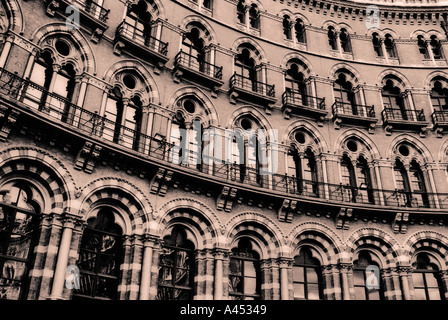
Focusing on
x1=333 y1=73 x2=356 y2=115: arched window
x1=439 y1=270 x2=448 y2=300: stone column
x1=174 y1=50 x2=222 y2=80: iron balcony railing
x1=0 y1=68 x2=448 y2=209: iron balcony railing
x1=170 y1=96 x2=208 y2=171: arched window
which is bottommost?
x1=439 y1=270 x2=448 y2=300: stone column

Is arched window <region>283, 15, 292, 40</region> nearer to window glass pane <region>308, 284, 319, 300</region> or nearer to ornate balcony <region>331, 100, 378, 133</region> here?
ornate balcony <region>331, 100, 378, 133</region>

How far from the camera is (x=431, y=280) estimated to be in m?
20.0

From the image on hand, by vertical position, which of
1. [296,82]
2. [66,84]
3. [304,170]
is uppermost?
[296,82]

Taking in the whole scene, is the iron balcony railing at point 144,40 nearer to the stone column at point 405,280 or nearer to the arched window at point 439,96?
the stone column at point 405,280

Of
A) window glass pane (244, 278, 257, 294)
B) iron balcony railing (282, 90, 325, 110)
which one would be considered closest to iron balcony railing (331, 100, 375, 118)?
iron balcony railing (282, 90, 325, 110)

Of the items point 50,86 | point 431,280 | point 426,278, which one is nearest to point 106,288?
point 50,86

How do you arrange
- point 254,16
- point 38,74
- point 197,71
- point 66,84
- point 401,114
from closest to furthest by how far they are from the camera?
1. point 38,74
2. point 66,84
3. point 197,71
4. point 401,114
5. point 254,16

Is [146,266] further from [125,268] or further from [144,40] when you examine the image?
[144,40]

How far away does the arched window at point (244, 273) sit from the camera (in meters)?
17.5

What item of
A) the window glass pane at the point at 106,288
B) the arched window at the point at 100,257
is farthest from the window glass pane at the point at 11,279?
the window glass pane at the point at 106,288

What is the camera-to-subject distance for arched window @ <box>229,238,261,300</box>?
688 inches

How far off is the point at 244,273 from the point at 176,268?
10.2 feet

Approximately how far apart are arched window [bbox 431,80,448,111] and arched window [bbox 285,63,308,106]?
799 centimetres
